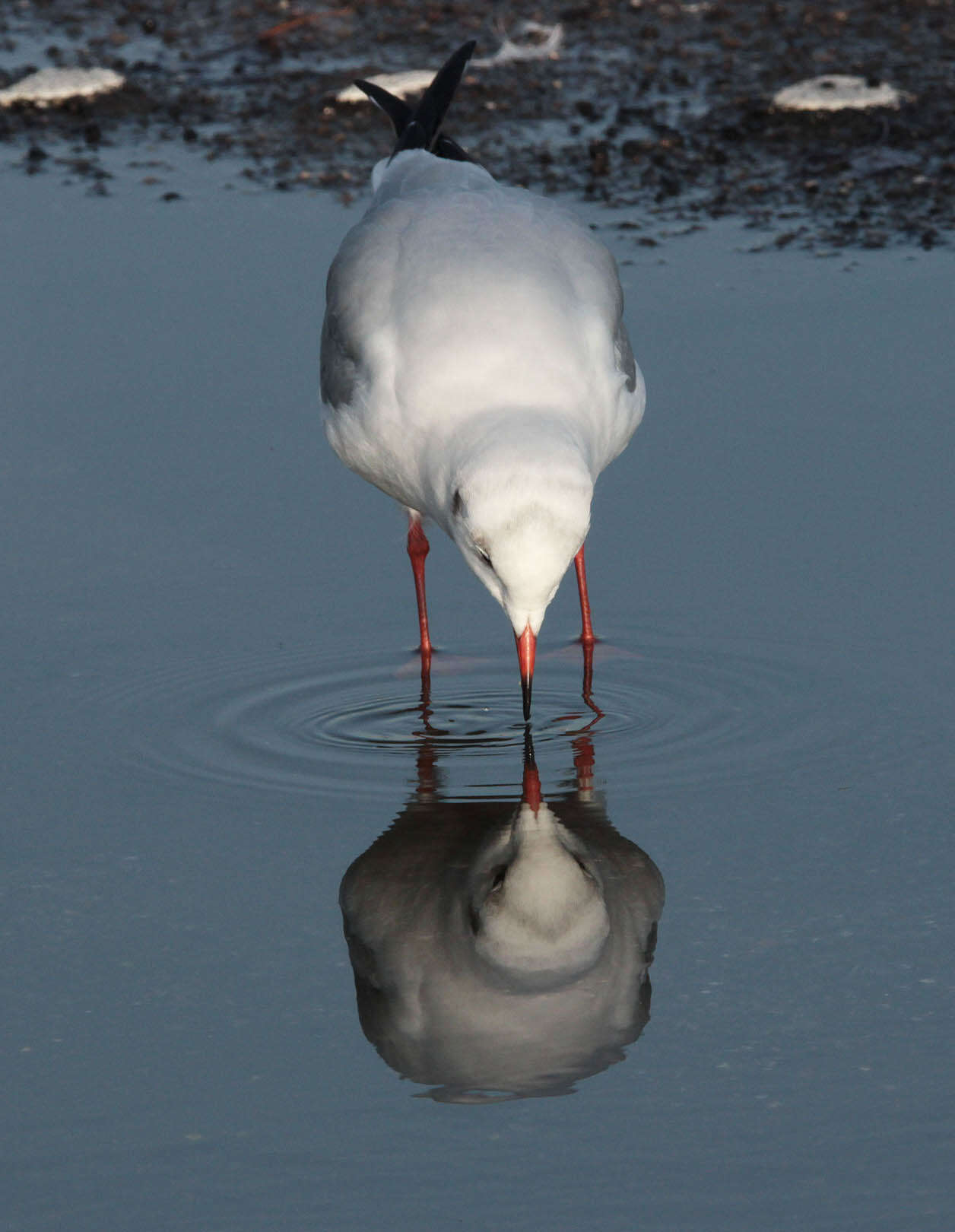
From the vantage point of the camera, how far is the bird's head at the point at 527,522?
15.4 ft

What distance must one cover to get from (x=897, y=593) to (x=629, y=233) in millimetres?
3599

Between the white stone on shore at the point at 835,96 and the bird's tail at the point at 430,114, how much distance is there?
9.73 ft

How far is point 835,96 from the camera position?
10.5 metres

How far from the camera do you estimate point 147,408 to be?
7477 mm

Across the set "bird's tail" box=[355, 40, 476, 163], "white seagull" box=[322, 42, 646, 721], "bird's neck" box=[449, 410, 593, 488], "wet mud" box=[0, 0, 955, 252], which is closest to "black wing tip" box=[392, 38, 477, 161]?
"bird's tail" box=[355, 40, 476, 163]

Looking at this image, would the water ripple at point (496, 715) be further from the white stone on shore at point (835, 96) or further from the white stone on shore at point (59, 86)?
the white stone on shore at point (59, 86)

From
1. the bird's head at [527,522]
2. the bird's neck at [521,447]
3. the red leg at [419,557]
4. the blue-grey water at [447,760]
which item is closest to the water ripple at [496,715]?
the blue-grey water at [447,760]

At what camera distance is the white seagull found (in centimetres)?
479

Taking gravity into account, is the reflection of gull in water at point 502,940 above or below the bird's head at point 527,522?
below

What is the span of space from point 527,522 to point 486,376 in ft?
2.44

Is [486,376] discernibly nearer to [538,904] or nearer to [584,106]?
[538,904]

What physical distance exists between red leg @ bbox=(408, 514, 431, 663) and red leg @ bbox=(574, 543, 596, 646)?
432mm

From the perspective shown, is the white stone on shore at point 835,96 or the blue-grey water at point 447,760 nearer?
the blue-grey water at point 447,760

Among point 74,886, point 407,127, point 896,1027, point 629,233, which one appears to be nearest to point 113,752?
point 74,886
